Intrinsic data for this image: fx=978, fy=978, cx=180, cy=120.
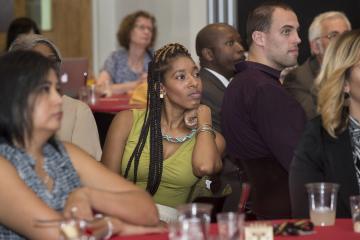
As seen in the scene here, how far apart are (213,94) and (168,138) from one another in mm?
1756

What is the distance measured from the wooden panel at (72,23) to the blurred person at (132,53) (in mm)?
1467

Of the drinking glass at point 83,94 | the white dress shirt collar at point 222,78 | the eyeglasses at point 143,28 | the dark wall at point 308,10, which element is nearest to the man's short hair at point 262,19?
the white dress shirt collar at point 222,78

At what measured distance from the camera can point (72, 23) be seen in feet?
37.4

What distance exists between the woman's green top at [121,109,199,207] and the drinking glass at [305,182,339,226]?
130cm

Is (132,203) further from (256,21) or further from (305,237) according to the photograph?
(256,21)

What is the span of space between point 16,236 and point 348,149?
1.40m

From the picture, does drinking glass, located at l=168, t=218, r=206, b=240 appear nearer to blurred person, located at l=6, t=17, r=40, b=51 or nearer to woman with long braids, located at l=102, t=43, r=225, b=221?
woman with long braids, located at l=102, t=43, r=225, b=221

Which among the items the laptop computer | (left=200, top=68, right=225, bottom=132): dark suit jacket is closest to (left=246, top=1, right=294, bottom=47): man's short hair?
(left=200, top=68, right=225, bottom=132): dark suit jacket

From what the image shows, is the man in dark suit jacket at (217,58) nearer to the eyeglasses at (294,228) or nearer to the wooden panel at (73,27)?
the eyeglasses at (294,228)

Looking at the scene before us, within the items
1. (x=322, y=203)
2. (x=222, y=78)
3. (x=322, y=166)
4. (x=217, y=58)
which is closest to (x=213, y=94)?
(x=222, y=78)

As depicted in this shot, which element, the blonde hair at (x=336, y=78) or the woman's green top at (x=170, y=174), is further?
the woman's green top at (x=170, y=174)

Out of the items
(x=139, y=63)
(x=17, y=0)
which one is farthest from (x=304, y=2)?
(x=17, y=0)

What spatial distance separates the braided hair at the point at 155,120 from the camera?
15.4ft

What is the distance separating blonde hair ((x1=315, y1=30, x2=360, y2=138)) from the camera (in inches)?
156
